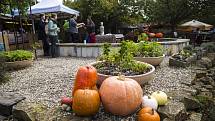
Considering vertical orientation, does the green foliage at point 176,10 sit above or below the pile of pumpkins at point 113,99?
above

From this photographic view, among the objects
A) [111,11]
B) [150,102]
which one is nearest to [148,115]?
[150,102]

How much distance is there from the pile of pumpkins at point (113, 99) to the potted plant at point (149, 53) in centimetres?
304

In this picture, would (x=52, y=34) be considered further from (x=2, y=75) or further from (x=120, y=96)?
(x=120, y=96)

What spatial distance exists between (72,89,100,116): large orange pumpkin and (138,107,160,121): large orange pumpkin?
63cm

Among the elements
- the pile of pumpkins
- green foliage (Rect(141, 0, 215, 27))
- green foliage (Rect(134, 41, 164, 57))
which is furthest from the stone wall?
green foliage (Rect(141, 0, 215, 27))

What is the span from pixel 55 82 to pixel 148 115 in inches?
107

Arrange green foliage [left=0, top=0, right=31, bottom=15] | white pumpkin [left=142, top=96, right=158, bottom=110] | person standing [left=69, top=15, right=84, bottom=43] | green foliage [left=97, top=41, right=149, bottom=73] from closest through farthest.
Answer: white pumpkin [left=142, top=96, right=158, bottom=110], green foliage [left=97, top=41, right=149, bottom=73], green foliage [left=0, top=0, right=31, bottom=15], person standing [left=69, top=15, right=84, bottom=43]

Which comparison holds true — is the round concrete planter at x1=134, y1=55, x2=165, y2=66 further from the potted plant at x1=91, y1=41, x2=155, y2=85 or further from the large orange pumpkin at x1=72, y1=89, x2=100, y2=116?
the large orange pumpkin at x1=72, y1=89, x2=100, y2=116

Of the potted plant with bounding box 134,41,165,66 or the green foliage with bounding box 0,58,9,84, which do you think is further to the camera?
the potted plant with bounding box 134,41,165,66

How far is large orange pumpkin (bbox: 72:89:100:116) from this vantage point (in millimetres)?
4016

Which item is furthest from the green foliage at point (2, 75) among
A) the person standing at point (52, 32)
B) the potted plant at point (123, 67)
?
the person standing at point (52, 32)

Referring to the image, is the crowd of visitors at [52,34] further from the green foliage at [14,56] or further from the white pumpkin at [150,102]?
the white pumpkin at [150,102]

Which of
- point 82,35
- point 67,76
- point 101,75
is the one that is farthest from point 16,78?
point 82,35

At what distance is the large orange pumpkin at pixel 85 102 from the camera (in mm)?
4016
